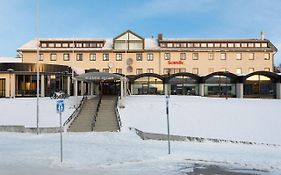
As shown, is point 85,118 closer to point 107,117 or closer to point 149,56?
point 107,117

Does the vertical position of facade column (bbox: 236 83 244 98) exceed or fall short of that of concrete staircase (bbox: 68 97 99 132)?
it exceeds it


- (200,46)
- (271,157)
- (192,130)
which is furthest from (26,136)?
(200,46)

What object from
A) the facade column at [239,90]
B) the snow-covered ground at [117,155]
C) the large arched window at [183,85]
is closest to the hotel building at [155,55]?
the large arched window at [183,85]

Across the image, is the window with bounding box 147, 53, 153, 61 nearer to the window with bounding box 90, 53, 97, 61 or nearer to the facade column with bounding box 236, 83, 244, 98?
the window with bounding box 90, 53, 97, 61

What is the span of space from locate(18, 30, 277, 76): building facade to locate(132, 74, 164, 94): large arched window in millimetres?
8024

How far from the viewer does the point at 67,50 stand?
61594mm

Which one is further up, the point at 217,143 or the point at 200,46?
the point at 200,46

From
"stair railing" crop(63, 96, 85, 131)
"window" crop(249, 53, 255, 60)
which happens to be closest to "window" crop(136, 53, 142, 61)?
"window" crop(249, 53, 255, 60)

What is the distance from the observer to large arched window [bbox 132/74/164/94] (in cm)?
5341

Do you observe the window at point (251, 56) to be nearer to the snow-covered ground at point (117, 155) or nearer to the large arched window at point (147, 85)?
the large arched window at point (147, 85)

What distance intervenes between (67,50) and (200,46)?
22381 millimetres

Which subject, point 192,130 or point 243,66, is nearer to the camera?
point 192,130

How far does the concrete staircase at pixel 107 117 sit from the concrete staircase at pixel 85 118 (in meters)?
0.57

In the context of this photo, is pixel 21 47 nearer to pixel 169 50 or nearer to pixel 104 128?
pixel 169 50
